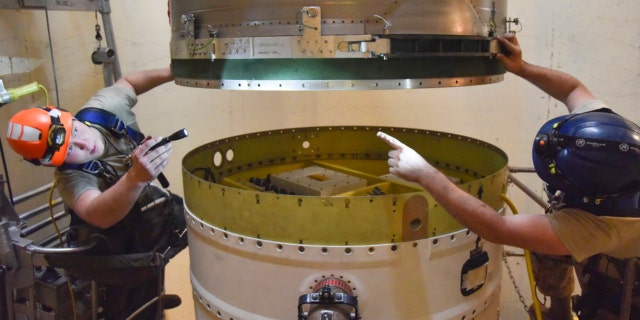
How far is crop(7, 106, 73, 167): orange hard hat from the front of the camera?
1660mm

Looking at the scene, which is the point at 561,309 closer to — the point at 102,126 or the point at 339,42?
the point at 339,42

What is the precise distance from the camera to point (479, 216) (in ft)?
4.39

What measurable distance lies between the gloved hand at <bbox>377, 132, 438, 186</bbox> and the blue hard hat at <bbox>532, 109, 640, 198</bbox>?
0.36 meters

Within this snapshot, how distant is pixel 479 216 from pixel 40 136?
4.90 ft

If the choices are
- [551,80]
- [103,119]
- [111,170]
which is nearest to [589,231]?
[551,80]

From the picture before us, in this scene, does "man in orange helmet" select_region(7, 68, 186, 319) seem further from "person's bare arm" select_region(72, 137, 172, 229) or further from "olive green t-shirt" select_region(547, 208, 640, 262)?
"olive green t-shirt" select_region(547, 208, 640, 262)

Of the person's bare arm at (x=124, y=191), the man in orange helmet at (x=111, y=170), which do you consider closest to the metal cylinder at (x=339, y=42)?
the person's bare arm at (x=124, y=191)

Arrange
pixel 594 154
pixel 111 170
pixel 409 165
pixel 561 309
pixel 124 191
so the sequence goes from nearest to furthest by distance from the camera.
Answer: pixel 594 154, pixel 409 165, pixel 124 191, pixel 111 170, pixel 561 309

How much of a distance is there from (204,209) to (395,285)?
0.68m

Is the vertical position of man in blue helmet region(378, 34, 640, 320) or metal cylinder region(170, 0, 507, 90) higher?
metal cylinder region(170, 0, 507, 90)

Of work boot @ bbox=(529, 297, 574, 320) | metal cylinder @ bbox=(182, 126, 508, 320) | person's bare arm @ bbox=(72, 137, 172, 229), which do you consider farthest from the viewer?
work boot @ bbox=(529, 297, 574, 320)

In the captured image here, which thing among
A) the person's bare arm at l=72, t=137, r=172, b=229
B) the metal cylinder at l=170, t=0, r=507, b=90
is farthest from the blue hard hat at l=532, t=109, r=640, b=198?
the person's bare arm at l=72, t=137, r=172, b=229

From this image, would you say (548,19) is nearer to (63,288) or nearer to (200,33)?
(200,33)

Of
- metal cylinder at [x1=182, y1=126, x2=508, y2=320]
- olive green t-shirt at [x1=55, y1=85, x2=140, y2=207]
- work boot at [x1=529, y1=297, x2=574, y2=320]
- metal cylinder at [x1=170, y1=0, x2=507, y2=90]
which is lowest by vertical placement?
work boot at [x1=529, y1=297, x2=574, y2=320]
